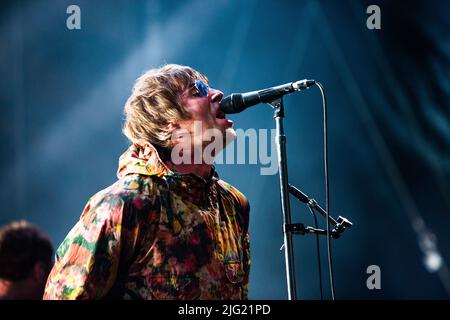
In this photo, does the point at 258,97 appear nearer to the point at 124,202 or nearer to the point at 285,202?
the point at 285,202

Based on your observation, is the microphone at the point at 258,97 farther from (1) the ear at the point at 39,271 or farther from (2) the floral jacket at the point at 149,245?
(1) the ear at the point at 39,271

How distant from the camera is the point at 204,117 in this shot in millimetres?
2301

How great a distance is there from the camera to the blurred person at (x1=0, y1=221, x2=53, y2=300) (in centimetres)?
202

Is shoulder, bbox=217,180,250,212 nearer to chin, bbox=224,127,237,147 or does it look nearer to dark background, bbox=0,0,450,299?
chin, bbox=224,127,237,147

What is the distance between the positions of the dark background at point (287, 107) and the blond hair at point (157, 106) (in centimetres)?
266

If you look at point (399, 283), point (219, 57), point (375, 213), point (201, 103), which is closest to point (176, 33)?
point (219, 57)

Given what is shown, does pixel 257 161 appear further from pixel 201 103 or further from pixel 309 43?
pixel 201 103

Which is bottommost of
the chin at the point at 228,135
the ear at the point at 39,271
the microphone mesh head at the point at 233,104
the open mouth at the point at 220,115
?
the ear at the point at 39,271

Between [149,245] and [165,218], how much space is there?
12cm

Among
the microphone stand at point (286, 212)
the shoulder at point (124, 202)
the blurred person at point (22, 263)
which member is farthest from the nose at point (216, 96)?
the blurred person at point (22, 263)

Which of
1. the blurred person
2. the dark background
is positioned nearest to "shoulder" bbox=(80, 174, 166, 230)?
the blurred person

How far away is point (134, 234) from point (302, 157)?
139 inches

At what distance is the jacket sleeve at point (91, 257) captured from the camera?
5.70 ft

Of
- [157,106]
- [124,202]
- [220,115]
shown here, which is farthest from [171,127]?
[124,202]
